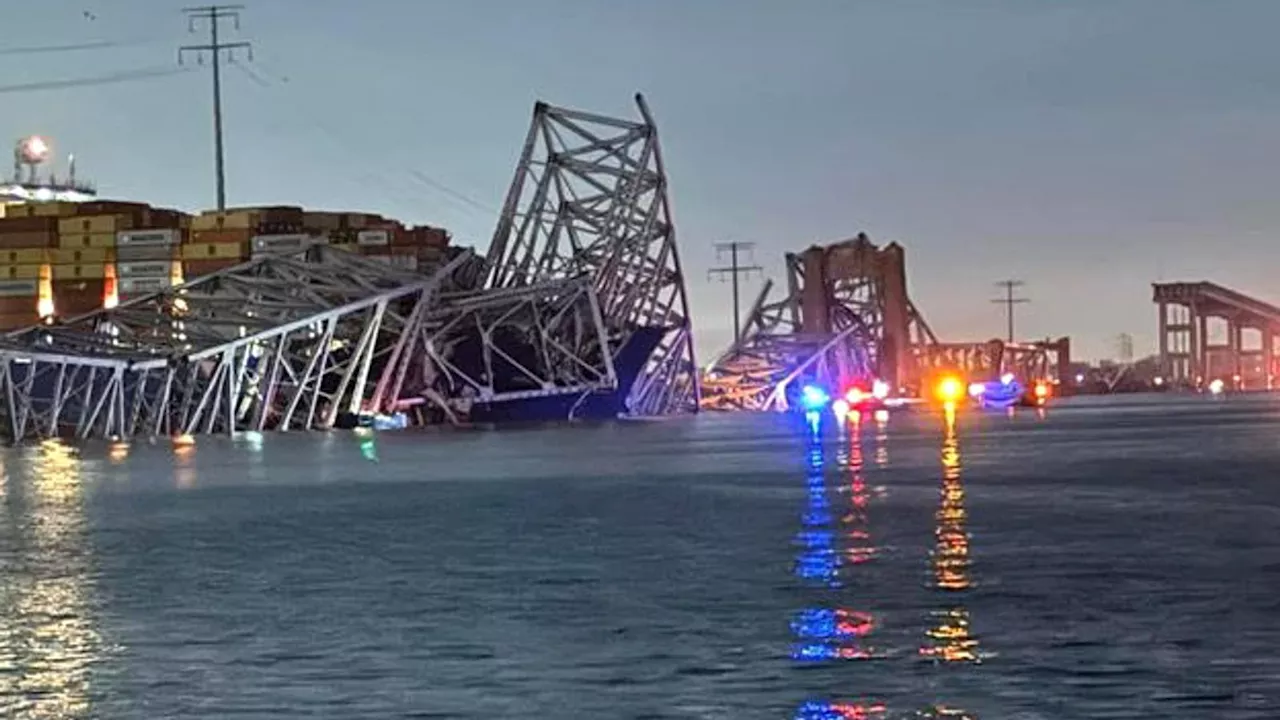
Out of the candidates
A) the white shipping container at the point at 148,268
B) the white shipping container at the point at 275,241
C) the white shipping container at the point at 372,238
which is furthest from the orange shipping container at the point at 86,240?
the white shipping container at the point at 372,238

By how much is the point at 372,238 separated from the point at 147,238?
15.8 metres

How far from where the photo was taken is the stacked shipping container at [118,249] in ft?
417

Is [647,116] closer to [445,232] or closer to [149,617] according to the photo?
[445,232]

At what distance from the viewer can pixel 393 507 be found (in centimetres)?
2486

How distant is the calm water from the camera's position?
9234 millimetres

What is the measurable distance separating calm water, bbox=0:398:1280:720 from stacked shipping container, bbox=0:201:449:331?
4002 inches

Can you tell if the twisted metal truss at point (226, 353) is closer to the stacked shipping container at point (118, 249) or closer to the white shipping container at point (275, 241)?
the white shipping container at point (275, 241)

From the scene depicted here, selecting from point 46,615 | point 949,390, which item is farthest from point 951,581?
point 949,390

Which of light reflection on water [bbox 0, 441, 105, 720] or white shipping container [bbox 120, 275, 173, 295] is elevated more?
white shipping container [bbox 120, 275, 173, 295]

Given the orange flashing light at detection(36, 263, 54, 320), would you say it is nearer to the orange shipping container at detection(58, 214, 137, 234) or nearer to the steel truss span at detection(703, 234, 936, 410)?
the orange shipping container at detection(58, 214, 137, 234)

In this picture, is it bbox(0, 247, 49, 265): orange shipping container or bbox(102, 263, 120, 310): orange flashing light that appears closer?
bbox(102, 263, 120, 310): orange flashing light

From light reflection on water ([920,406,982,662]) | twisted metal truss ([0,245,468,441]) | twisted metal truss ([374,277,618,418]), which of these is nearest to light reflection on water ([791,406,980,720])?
light reflection on water ([920,406,982,662])

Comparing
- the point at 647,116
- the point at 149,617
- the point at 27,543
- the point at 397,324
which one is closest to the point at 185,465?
the point at 27,543

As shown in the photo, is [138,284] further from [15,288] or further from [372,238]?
[372,238]
